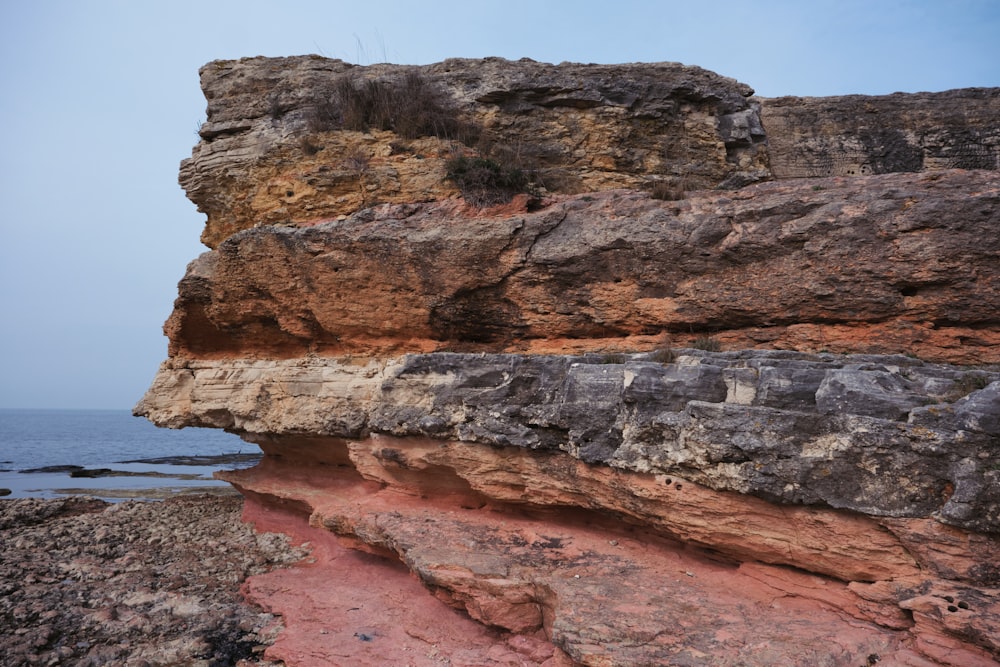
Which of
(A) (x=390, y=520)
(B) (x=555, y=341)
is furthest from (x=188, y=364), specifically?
(B) (x=555, y=341)

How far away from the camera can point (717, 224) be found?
761 cm

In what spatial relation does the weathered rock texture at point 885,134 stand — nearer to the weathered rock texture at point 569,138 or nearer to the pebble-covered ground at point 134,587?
the weathered rock texture at point 569,138

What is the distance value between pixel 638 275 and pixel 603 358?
1.60 m

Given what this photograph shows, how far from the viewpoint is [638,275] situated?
314 inches

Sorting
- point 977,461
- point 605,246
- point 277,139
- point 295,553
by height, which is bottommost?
point 295,553

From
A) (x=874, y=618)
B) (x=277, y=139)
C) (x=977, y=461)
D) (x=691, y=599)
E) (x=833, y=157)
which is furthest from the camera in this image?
(x=277, y=139)

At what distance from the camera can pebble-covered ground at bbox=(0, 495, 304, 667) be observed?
6402 mm

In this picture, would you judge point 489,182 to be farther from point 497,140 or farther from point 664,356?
point 664,356

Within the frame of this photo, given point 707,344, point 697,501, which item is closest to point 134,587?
point 697,501

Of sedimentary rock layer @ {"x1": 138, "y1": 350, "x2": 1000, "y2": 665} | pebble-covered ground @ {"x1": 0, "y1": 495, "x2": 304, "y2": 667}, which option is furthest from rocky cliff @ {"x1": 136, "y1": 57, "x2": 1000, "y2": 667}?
pebble-covered ground @ {"x1": 0, "y1": 495, "x2": 304, "y2": 667}

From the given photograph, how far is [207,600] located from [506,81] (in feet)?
29.8

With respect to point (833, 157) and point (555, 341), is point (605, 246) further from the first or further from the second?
point (833, 157)

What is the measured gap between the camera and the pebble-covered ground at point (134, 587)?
640 cm

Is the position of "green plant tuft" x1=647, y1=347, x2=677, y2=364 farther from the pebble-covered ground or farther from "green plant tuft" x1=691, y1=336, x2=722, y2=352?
the pebble-covered ground
